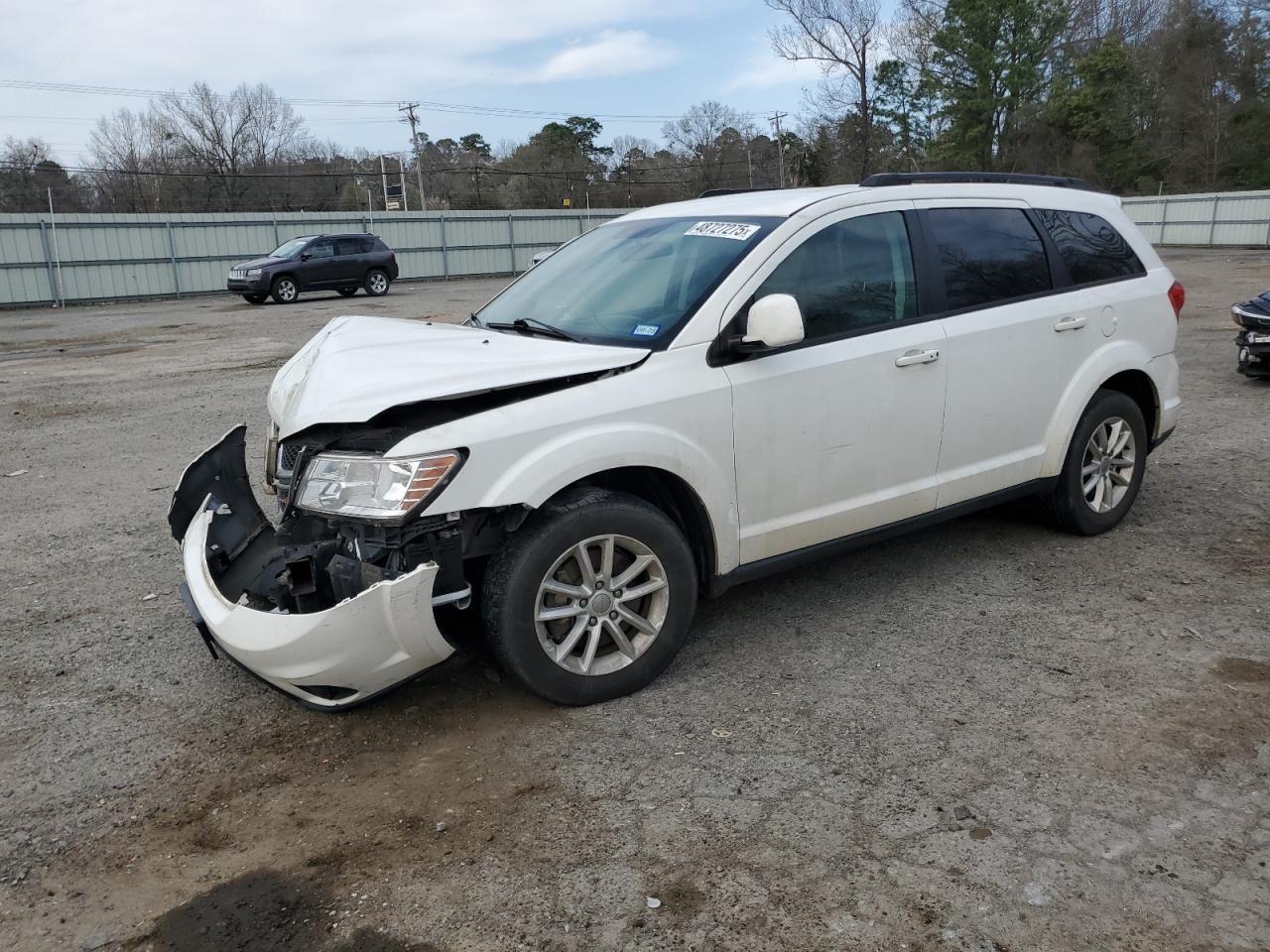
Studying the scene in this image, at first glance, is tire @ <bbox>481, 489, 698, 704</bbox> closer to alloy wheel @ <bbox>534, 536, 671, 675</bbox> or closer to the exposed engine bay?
alloy wheel @ <bbox>534, 536, 671, 675</bbox>

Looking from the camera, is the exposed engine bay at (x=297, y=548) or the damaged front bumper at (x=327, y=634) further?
the exposed engine bay at (x=297, y=548)

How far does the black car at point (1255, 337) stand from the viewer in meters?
9.05

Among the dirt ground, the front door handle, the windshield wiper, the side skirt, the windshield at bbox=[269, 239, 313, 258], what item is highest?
the windshield at bbox=[269, 239, 313, 258]

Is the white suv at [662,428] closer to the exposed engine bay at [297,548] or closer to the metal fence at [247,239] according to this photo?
the exposed engine bay at [297,548]

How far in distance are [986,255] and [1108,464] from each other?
4.58 feet

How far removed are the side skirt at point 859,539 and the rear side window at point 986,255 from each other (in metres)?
0.91

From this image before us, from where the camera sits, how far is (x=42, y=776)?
3248mm

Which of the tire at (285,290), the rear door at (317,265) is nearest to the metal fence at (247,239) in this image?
the rear door at (317,265)

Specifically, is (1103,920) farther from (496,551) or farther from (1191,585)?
(1191,585)

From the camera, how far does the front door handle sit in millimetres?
4132

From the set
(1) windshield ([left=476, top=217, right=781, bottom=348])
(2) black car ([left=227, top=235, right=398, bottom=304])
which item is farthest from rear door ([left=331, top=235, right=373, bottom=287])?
(1) windshield ([left=476, top=217, right=781, bottom=348])

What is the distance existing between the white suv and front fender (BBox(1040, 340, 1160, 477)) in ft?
0.04

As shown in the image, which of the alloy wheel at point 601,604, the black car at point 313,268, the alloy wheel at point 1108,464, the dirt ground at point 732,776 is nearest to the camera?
the dirt ground at point 732,776

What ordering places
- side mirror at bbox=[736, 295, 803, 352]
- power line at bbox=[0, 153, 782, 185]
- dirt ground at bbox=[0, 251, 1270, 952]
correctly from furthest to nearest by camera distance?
power line at bbox=[0, 153, 782, 185] < side mirror at bbox=[736, 295, 803, 352] < dirt ground at bbox=[0, 251, 1270, 952]
